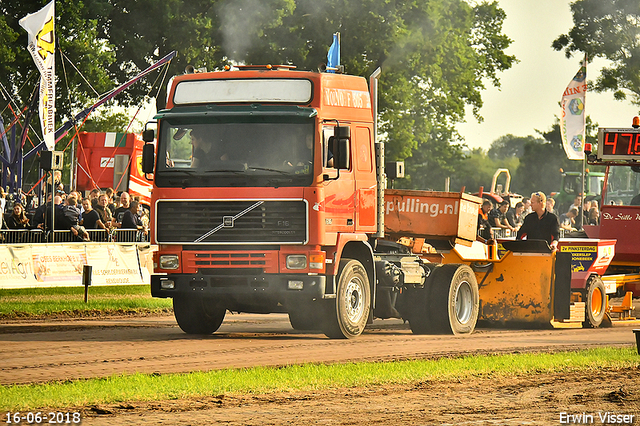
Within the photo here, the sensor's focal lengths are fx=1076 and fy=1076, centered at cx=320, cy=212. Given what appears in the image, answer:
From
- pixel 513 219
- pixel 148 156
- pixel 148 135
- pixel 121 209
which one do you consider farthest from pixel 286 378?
pixel 513 219

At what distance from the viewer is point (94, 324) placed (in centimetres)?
1717

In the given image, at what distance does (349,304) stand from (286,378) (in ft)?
13.9

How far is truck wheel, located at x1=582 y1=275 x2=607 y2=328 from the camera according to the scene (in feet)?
57.1

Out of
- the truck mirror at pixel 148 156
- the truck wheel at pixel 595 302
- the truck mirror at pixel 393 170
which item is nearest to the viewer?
the truck mirror at pixel 148 156

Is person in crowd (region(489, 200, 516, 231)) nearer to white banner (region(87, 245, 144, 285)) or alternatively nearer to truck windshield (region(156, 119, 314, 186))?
white banner (region(87, 245, 144, 285))

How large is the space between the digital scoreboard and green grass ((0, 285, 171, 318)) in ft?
29.6

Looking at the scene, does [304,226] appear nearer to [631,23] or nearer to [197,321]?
[197,321]

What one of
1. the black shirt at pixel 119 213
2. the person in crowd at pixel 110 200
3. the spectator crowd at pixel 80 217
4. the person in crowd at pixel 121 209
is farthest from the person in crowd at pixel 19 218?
the person in crowd at pixel 110 200

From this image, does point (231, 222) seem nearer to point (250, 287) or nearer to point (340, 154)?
point (250, 287)

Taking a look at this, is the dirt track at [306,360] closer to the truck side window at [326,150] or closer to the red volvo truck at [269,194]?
the red volvo truck at [269,194]

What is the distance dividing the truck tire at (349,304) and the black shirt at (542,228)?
4.03 m

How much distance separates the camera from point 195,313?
15.6 metres

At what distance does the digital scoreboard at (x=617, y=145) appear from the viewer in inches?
823

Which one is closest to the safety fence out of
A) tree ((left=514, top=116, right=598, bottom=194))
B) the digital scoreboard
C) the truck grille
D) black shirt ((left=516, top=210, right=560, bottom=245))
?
the truck grille
